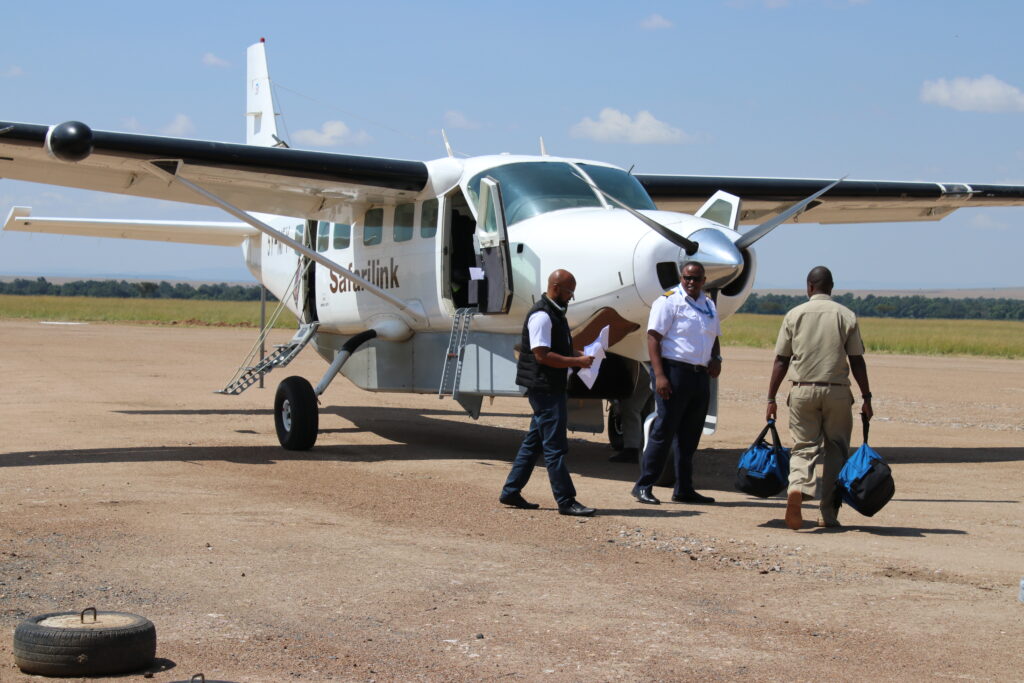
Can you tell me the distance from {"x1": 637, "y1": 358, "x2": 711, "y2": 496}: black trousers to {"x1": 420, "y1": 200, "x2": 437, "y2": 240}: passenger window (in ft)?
14.6

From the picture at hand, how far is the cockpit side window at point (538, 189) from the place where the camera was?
11.4 meters

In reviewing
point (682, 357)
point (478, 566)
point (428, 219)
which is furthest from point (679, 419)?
point (428, 219)

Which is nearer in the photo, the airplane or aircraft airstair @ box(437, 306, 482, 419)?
the airplane

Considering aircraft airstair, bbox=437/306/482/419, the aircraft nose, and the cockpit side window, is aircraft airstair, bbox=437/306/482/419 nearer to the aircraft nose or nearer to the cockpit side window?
the cockpit side window

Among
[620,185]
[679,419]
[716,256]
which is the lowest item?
[679,419]

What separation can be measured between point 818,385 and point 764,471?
798 mm

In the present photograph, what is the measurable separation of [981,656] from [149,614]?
13.2 feet

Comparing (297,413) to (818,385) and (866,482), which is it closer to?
(818,385)

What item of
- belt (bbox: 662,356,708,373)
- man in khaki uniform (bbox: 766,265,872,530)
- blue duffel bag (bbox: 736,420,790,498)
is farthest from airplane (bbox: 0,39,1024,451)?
blue duffel bag (bbox: 736,420,790,498)

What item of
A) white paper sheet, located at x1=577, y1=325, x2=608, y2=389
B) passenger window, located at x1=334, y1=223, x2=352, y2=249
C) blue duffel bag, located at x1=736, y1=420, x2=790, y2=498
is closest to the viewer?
blue duffel bag, located at x1=736, y1=420, x2=790, y2=498

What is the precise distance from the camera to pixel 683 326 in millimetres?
9172

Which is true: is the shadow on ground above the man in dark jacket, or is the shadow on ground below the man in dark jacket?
below

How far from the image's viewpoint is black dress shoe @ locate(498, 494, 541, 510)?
359 inches

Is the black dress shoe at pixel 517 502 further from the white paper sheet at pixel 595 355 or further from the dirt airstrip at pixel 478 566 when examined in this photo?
the white paper sheet at pixel 595 355
